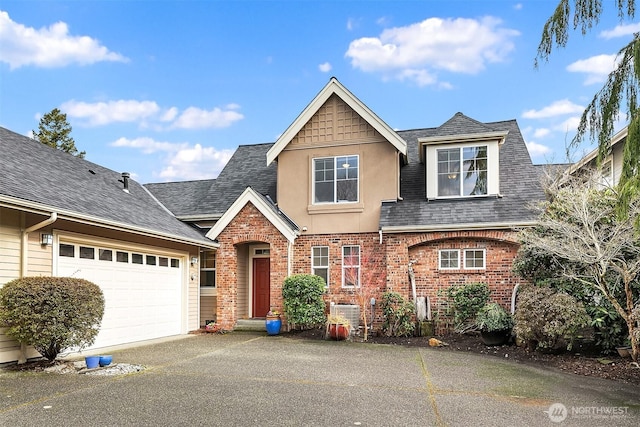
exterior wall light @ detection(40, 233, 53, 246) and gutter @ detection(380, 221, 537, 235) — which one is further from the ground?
gutter @ detection(380, 221, 537, 235)

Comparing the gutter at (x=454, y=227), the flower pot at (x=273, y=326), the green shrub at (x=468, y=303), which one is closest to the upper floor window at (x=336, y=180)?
the gutter at (x=454, y=227)

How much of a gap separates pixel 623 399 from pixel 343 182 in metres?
9.64

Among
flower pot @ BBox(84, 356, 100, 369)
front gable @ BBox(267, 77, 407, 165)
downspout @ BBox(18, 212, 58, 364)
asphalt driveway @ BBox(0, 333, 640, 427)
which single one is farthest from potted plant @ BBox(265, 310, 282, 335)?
downspout @ BBox(18, 212, 58, 364)

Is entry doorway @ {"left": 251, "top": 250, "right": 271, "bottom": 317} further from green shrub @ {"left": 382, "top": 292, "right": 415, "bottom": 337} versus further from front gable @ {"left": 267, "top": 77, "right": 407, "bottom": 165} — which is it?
green shrub @ {"left": 382, "top": 292, "right": 415, "bottom": 337}

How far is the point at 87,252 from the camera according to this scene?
10539mm

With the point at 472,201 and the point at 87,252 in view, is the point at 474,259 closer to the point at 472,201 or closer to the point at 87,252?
the point at 472,201

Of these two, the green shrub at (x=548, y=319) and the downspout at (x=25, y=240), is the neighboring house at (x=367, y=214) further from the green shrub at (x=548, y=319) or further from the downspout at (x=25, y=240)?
the downspout at (x=25, y=240)

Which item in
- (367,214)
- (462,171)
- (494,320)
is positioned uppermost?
(462,171)

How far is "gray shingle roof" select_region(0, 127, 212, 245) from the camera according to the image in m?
9.20

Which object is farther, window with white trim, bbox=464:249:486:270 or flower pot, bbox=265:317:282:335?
flower pot, bbox=265:317:282:335

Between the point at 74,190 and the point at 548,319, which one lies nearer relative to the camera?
the point at 548,319

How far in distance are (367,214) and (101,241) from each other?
7427 millimetres

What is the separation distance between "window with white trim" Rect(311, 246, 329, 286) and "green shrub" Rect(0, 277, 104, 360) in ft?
23.5

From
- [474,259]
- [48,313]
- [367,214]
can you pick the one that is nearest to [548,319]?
[474,259]
